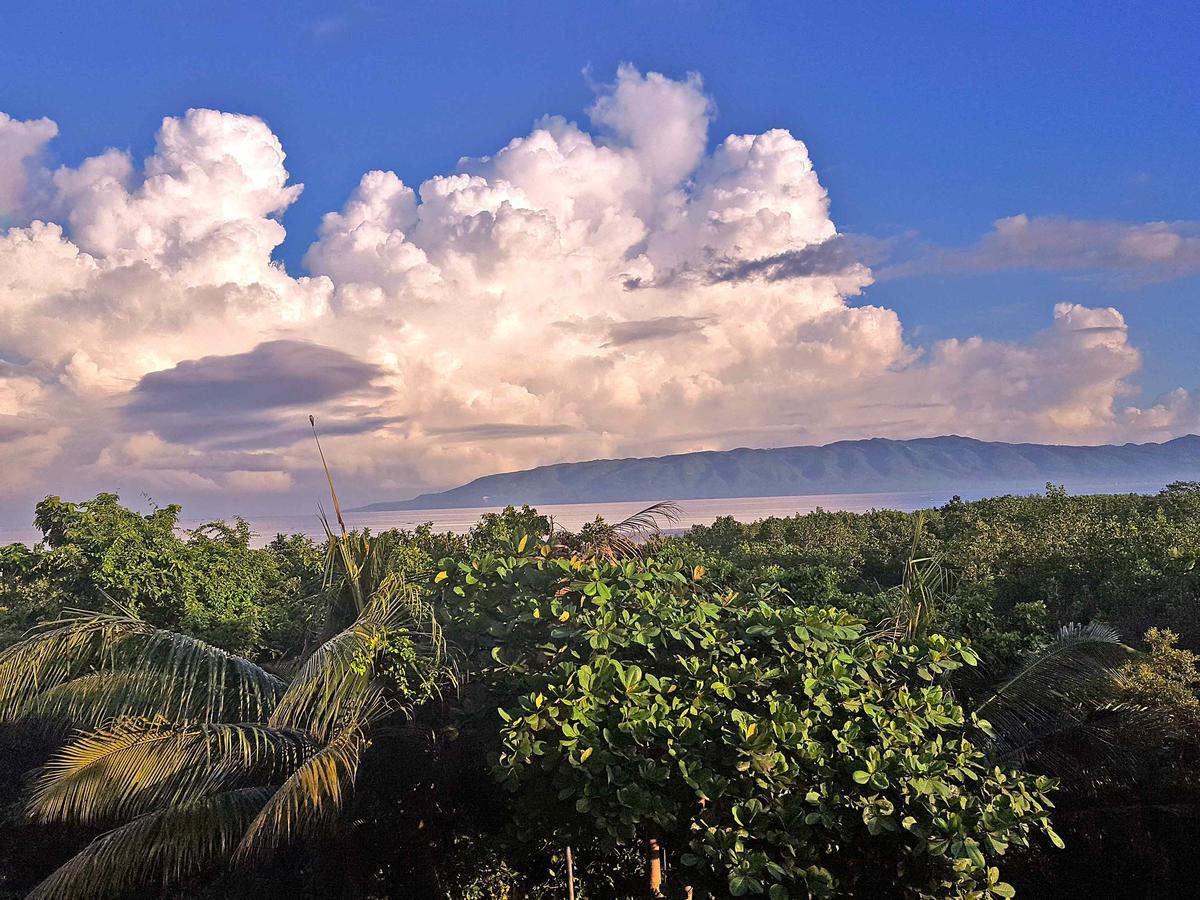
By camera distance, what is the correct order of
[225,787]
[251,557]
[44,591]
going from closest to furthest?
[225,787] → [44,591] → [251,557]

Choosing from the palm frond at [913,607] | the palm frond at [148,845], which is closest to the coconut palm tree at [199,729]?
the palm frond at [148,845]

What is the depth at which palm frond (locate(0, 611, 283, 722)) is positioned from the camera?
777cm

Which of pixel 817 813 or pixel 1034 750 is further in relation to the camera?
pixel 1034 750

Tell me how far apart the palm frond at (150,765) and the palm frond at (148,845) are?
143 millimetres

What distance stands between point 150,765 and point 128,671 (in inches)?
49.3

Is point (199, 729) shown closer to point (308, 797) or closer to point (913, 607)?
point (308, 797)

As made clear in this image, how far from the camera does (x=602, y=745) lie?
19.2 ft

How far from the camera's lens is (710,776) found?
224 inches

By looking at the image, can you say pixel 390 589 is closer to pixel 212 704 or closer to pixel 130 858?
pixel 212 704

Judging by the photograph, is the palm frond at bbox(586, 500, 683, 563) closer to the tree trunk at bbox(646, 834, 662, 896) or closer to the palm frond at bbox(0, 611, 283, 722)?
the tree trunk at bbox(646, 834, 662, 896)

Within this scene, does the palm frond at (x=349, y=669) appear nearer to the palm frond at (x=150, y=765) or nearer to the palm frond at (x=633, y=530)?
the palm frond at (x=150, y=765)

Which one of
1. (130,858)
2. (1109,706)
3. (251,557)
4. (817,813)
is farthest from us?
(251,557)

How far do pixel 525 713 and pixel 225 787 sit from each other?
3.00 m

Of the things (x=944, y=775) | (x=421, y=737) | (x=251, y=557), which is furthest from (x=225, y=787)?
(x=251, y=557)
